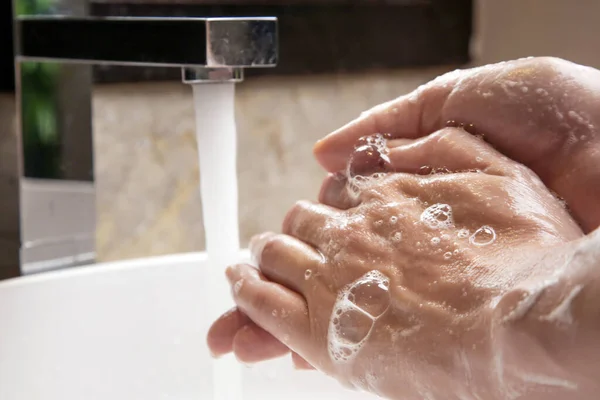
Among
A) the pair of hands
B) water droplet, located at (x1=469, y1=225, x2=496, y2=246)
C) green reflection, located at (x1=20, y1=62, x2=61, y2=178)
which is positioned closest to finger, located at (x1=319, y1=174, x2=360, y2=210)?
the pair of hands

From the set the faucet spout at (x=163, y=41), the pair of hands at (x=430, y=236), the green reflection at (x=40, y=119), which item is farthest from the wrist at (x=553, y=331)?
the green reflection at (x=40, y=119)

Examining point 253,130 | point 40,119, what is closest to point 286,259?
point 40,119

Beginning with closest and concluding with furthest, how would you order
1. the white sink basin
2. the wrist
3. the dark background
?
the wrist → the white sink basin → the dark background

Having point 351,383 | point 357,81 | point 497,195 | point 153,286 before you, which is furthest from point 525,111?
point 357,81

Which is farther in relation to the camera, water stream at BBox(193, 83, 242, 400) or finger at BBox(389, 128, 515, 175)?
water stream at BBox(193, 83, 242, 400)

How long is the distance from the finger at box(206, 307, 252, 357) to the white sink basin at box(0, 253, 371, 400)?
0.11m

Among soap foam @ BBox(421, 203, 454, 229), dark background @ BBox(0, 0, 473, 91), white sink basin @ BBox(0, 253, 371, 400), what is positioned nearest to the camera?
soap foam @ BBox(421, 203, 454, 229)

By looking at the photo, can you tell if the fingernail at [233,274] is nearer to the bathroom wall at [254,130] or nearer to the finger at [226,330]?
the finger at [226,330]

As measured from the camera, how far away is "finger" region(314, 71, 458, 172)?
0.49m

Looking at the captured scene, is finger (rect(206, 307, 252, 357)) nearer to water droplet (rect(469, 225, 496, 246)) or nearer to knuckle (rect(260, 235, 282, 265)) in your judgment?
knuckle (rect(260, 235, 282, 265))

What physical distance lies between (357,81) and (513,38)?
0.20 metres

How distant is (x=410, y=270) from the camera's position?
0.38 meters

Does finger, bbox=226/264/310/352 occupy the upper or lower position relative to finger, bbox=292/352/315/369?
upper

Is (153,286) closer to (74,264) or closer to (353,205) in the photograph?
(74,264)
